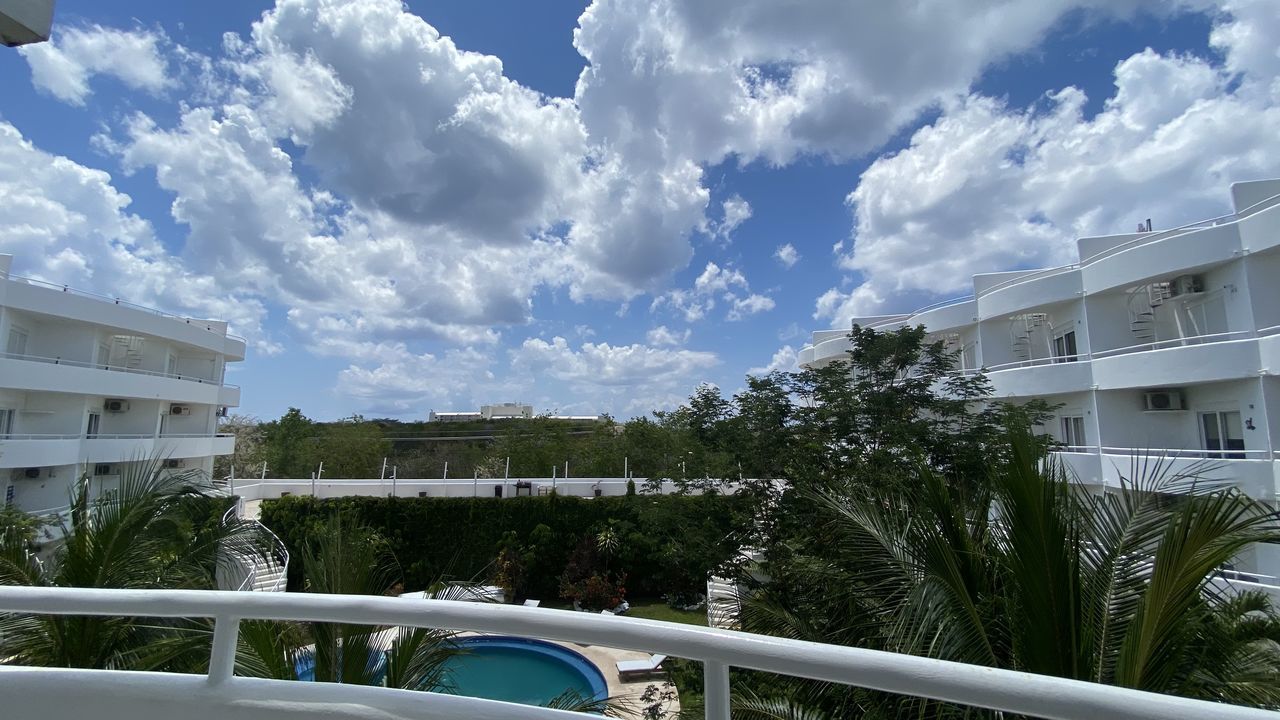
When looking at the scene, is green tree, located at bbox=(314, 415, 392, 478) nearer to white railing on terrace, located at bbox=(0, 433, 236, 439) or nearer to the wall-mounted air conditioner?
white railing on terrace, located at bbox=(0, 433, 236, 439)

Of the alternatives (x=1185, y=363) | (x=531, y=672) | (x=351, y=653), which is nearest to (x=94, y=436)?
(x=531, y=672)

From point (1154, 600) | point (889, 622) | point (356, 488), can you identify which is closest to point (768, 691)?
point (889, 622)

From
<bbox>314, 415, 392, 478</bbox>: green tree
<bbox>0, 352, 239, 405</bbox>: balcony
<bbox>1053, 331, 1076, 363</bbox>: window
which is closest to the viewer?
<bbox>0, 352, 239, 405</bbox>: balcony

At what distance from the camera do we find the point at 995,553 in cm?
303

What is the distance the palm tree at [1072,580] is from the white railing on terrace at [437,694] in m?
1.35

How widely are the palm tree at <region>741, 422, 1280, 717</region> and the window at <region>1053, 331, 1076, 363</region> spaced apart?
1489 cm

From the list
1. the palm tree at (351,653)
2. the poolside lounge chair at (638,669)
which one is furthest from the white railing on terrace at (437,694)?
the poolside lounge chair at (638,669)

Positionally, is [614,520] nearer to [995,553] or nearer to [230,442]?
[230,442]

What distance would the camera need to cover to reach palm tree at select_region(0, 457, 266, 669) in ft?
11.3

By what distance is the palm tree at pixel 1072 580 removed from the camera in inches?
89.2

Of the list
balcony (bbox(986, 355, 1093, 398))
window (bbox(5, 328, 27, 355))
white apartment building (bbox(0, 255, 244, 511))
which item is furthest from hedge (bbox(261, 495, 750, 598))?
balcony (bbox(986, 355, 1093, 398))

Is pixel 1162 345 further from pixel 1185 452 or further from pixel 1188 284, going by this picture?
pixel 1185 452

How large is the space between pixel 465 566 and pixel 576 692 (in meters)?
19.5

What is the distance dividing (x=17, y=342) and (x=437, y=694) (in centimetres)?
2194
